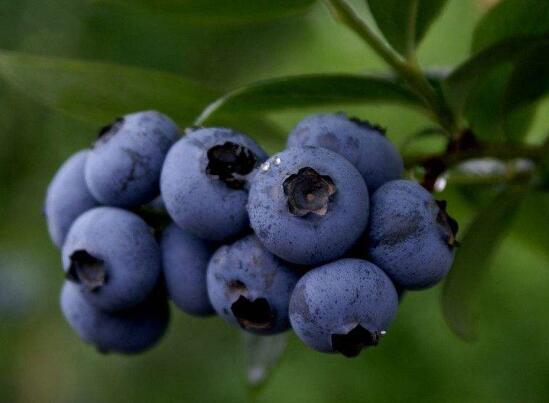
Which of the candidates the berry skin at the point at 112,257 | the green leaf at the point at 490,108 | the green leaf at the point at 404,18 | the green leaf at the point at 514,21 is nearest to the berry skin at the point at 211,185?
the berry skin at the point at 112,257

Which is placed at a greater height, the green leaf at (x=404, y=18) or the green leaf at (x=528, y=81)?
the green leaf at (x=404, y=18)

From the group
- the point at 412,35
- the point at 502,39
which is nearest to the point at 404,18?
the point at 412,35

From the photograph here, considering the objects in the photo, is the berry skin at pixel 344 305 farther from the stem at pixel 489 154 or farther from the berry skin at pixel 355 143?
the stem at pixel 489 154

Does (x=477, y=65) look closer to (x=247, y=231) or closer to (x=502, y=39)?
(x=502, y=39)

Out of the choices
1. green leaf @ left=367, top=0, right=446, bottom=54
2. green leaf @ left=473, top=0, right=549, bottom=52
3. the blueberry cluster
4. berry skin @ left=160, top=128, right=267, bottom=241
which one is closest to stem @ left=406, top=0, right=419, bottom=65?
green leaf @ left=367, top=0, right=446, bottom=54

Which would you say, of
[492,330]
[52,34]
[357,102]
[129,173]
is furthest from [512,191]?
[52,34]

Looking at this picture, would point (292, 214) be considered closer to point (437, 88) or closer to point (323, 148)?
point (323, 148)

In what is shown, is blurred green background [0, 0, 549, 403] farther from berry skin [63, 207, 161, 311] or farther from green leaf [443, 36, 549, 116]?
berry skin [63, 207, 161, 311]
